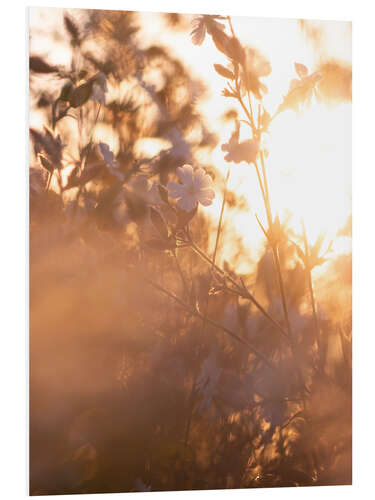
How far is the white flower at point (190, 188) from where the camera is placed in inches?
93.4

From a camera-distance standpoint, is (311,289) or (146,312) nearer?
(146,312)

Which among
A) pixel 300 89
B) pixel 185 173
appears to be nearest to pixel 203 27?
pixel 300 89

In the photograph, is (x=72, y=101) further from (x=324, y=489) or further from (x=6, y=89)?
(x=324, y=489)

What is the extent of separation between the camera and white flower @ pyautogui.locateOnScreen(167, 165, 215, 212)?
2373 mm

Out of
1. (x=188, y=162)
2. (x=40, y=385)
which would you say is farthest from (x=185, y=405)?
(x=188, y=162)

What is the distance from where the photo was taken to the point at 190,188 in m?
2.38

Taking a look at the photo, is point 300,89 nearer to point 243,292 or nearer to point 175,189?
point 175,189

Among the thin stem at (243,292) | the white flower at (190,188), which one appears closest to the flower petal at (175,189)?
the white flower at (190,188)

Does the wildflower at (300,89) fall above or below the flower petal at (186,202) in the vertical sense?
above

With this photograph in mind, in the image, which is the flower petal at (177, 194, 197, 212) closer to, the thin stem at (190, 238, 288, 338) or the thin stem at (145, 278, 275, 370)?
the thin stem at (190, 238, 288, 338)

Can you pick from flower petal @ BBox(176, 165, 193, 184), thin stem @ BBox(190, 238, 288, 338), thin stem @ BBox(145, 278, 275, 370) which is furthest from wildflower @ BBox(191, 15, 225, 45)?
thin stem @ BBox(145, 278, 275, 370)

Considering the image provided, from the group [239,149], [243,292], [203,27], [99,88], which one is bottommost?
[243,292]

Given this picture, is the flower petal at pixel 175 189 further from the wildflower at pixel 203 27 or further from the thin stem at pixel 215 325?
the wildflower at pixel 203 27

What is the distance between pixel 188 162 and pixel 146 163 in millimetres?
159
